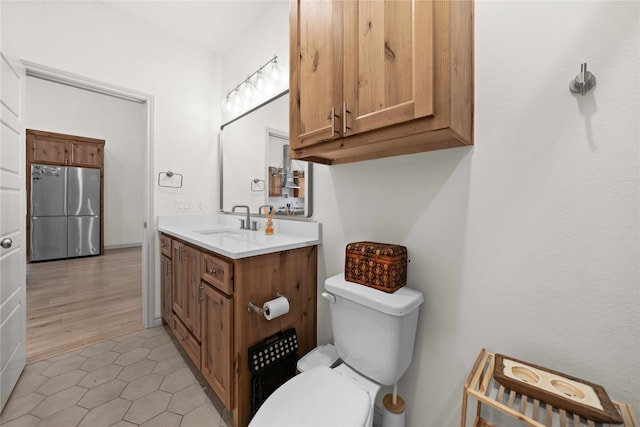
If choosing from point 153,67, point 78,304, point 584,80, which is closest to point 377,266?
point 584,80

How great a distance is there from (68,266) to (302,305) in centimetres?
473

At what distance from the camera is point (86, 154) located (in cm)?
466

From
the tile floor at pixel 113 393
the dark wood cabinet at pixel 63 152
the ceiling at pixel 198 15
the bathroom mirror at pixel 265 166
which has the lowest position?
the tile floor at pixel 113 393

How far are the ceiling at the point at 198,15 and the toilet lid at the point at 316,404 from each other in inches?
95.6

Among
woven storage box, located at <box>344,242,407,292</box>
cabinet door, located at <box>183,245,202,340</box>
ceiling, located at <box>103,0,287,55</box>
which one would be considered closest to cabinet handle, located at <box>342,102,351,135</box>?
woven storage box, located at <box>344,242,407,292</box>

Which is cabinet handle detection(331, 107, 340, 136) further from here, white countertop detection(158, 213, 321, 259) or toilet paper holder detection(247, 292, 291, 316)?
toilet paper holder detection(247, 292, 291, 316)

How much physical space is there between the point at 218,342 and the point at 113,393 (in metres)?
0.78

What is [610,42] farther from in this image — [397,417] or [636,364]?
[397,417]

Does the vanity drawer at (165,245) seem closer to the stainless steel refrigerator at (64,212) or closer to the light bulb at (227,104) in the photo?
the light bulb at (227,104)

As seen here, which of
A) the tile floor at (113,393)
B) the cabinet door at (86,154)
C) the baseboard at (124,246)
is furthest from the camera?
the baseboard at (124,246)

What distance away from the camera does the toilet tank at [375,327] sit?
3.09ft

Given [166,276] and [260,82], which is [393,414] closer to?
[166,276]

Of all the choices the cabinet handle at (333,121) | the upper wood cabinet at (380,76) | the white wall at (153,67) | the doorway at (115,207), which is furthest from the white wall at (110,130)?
the cabinet handle at (333,121)

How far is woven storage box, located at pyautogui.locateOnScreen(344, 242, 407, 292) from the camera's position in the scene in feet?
3.30
